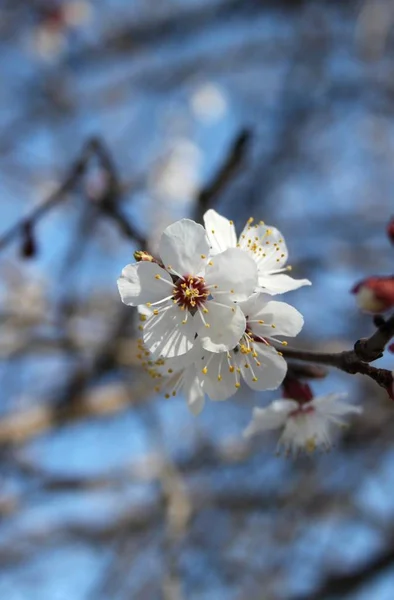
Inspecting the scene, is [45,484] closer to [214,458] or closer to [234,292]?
[214,458]

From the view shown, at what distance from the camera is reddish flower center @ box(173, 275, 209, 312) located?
3.11 ft

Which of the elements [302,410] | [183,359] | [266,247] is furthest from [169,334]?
[302,410]

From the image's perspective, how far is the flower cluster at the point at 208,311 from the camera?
0.88 metres

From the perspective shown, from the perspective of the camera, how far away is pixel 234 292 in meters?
0.89

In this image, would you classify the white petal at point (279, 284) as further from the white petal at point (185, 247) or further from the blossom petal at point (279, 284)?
the white petal at point (185, 247)

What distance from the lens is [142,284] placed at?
36.9 inches

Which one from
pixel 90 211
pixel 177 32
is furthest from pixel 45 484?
pixel 177 32

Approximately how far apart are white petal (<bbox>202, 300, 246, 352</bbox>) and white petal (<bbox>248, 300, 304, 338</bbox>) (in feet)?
0.20

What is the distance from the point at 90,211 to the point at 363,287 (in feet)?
8.21

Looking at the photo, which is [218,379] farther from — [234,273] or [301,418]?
[301,418]

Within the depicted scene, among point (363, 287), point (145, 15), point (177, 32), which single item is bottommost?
point (363, 287)

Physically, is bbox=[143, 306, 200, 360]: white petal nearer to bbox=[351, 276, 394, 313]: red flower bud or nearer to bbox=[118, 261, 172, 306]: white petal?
bbox=[118, 261, 172, 306]: white petal

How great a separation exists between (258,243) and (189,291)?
0.20 m

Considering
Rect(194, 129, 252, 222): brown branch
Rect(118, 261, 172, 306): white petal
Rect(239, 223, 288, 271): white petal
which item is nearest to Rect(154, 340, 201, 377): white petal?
Rect(118, 261, 172, 306): white petal
